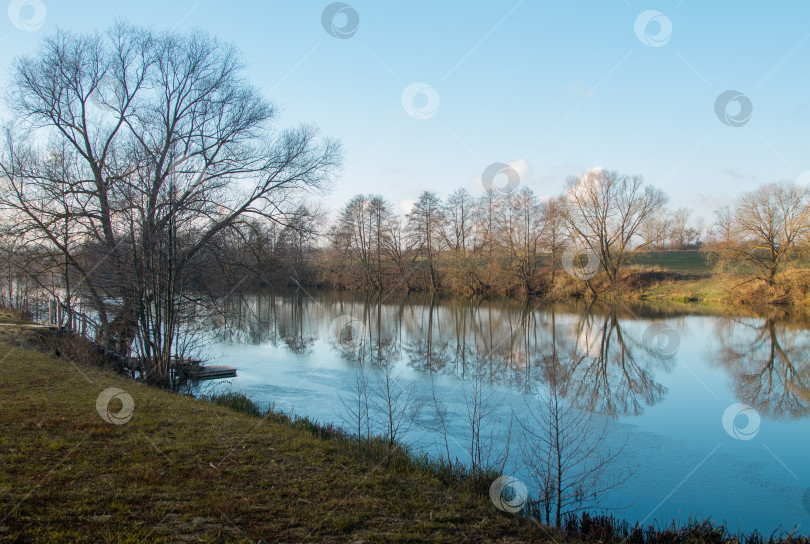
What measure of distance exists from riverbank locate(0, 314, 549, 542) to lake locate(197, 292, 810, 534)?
5.12 ft

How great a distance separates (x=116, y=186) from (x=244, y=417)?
366 inches

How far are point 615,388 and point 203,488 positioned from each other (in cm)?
1056

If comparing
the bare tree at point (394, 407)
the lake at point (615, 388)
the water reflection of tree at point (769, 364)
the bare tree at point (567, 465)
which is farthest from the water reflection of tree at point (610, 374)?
the bare tree at point (394, 407)

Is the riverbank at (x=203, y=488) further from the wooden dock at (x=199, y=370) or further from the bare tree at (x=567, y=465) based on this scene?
the wooden dock at (x=199, y=370)

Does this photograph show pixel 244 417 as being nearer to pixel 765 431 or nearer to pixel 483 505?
pixel 483 505

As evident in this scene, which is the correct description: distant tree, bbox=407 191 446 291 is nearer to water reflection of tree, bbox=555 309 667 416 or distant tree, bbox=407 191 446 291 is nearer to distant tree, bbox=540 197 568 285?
distant tree, bbox=540 197 568 285

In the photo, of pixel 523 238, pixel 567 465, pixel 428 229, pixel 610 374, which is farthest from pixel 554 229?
pixel 567 465

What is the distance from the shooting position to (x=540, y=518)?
5.57 meters

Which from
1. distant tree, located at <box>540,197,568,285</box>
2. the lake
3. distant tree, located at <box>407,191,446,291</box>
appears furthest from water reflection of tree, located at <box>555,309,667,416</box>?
distant tree, located at <box>407,191,446,291</box>

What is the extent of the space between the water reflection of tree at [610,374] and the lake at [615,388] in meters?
0.06

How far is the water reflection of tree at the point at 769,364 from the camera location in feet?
39.2

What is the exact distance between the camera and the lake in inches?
284

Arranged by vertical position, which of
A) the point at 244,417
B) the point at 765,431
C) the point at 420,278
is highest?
the point at 420,278

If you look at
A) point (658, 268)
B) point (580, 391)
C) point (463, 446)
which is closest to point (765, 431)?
point (580, 391)
